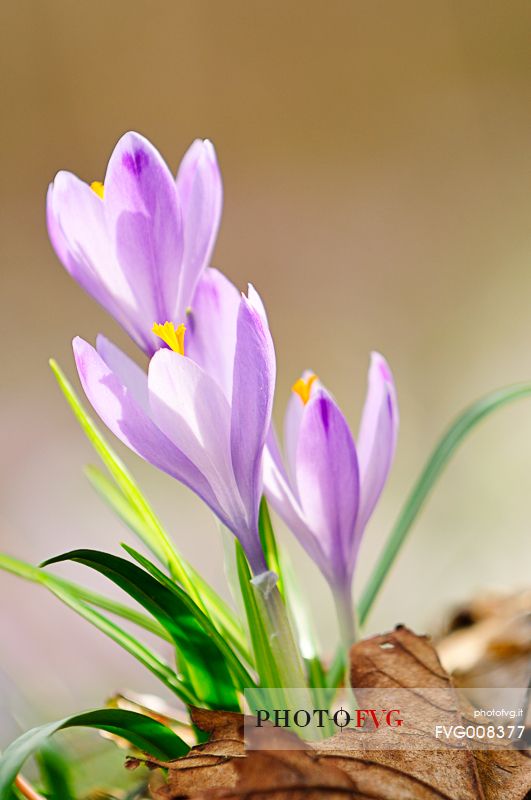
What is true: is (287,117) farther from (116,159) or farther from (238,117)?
(116,159)

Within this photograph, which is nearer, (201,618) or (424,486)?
(201,618)

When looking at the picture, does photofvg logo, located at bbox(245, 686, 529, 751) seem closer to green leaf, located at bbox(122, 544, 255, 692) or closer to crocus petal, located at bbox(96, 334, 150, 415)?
green leaf, located at bbox(122, 544, 255, 692)

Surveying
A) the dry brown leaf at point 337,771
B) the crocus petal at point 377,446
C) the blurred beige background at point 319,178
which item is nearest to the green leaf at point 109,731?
the dry brown leaf at point 337,771

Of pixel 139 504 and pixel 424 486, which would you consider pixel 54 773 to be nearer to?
pixel 139 504

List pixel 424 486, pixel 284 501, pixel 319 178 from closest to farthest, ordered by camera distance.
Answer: pixel 284 501 → pixel 424 486 → pixel 319 178

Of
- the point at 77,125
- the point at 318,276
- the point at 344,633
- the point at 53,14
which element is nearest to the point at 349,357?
the point at 318,276

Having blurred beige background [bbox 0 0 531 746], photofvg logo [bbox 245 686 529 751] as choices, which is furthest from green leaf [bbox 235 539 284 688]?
blurred beige background [bbox 0 0 531 746]

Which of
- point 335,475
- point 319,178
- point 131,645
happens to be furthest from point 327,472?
point 319,178
